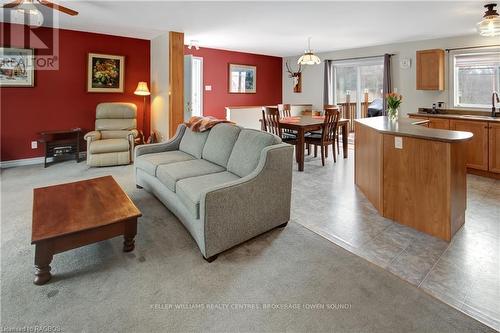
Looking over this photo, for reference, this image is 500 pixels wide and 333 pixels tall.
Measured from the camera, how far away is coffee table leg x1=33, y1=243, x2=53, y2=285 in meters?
1.86

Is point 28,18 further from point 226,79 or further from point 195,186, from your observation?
point 195,186

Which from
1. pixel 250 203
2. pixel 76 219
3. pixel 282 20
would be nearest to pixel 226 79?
pixel 282 20

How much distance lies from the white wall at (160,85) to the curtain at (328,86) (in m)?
4.15

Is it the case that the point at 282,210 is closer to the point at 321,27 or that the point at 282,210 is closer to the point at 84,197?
the point at 84,197

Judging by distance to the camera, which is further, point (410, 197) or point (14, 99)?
point (14, 99)

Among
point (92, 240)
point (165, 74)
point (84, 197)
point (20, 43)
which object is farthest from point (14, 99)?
point (92, 240)

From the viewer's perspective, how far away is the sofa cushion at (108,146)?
4898 millimetres

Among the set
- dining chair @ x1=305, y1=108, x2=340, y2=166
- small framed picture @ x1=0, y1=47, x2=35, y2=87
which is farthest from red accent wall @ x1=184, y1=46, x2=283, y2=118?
dining chair @ x1=305, y1=108, x2=340, y2=166

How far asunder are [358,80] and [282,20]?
Result: 139 inches

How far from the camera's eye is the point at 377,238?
2.54m

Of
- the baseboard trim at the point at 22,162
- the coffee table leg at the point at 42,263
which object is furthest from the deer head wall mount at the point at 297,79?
the coffee table leg at the point at 42,263

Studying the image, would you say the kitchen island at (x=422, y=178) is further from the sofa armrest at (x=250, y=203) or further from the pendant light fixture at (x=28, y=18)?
the pendant light fixture at (x=28, y=18)

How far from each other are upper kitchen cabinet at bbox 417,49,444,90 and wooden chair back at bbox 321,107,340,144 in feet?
6.60

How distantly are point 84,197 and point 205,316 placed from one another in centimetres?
153
